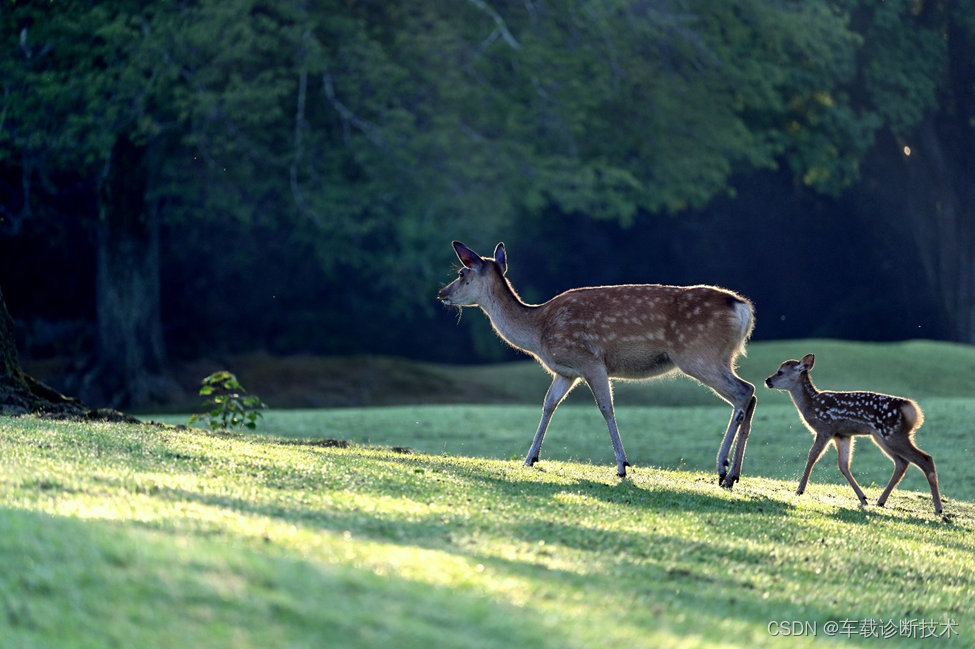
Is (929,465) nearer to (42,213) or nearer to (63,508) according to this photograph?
(63,508)

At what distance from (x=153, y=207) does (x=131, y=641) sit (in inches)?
850

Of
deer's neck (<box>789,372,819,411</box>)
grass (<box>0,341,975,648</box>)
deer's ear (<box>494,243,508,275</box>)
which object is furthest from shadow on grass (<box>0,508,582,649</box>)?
deer's ear (<box>494,243,508,275</box>)

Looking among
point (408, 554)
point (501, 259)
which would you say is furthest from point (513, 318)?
point (408, 554)

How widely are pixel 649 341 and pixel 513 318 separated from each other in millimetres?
1473

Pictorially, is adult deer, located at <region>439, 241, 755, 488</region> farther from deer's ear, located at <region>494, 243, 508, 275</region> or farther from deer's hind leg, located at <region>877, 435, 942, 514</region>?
deer's hind leg, located at <region>877, 435, 942, 514</region>

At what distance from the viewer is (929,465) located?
995 cm

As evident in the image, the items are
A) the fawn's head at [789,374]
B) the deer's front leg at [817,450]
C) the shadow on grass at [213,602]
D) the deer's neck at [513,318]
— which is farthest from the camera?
the fawn's head at [789,374]

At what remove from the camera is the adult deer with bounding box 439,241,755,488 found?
10000mm

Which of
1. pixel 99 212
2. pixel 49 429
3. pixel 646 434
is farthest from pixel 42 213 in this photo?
pixel 49 429

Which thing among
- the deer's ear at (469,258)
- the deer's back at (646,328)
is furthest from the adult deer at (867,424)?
the deer's ear at (469,258)

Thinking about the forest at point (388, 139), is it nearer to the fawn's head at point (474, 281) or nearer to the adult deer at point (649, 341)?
the fawn's head at point (474, 281)

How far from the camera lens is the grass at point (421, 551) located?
407 centimetres

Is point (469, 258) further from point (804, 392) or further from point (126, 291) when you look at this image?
point (126, 291)

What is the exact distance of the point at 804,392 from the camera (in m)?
10.8
